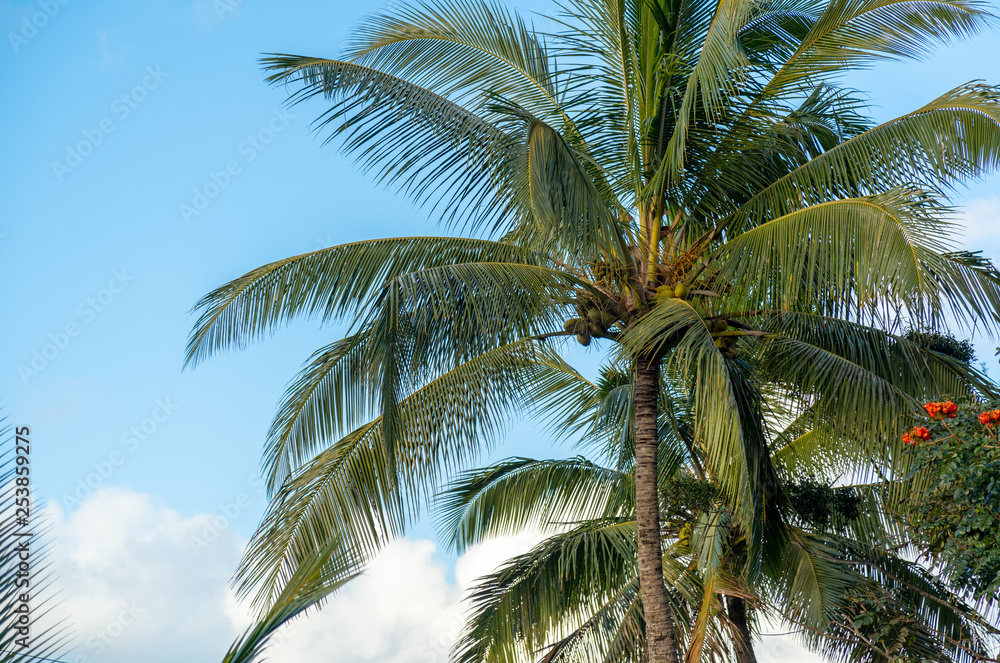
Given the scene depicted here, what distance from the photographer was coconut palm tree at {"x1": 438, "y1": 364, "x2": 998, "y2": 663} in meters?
8.66

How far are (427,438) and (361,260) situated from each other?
1671 mm

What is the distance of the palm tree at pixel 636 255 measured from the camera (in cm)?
702

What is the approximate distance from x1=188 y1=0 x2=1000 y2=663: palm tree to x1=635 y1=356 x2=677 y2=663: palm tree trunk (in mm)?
19

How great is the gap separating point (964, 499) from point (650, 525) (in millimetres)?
2372

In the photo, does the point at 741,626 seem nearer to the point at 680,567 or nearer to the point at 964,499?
the point at 680,567

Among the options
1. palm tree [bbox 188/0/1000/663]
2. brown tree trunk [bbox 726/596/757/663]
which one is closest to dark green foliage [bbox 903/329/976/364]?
palm tree [bbox 188/0/1000/663]

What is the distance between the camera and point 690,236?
348 inches

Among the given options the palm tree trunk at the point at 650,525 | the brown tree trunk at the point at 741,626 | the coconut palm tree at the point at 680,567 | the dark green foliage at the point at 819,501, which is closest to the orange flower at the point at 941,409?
the coconut palm tree at the point at 680,567

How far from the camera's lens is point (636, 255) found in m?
8.11

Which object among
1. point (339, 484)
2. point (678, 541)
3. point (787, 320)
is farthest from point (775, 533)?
point (339, 484)

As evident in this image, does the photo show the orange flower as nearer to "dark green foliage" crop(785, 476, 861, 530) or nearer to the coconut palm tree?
the coconut palm tree

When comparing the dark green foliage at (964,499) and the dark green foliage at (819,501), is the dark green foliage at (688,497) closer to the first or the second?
the dark green foliage at (819,501)

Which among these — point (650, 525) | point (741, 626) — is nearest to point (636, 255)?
point (650, 525)

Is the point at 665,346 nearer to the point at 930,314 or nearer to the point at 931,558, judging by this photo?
the point at 930,314
